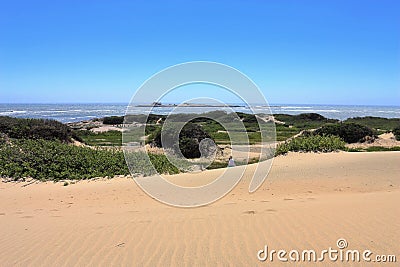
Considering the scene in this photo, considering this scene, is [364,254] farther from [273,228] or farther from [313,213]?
[313,213]

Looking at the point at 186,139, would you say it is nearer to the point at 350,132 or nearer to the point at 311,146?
the point at 311,146

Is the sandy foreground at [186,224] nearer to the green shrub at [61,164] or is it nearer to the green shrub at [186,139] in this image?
the green shrub at [61,164]

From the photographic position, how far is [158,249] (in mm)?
4918

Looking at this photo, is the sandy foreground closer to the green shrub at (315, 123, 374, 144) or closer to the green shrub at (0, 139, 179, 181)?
the green shrub at (0, 139, 179, 181)

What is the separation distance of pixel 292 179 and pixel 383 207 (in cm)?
473

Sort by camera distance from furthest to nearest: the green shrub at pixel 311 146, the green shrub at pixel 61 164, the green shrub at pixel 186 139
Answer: the green shrub at pixel 186 139 < the green shrub at pixel 311 146 < the green shrub at pixel 61 164

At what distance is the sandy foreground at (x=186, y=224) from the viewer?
4711mm

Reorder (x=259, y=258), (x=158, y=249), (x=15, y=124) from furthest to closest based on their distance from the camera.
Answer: (x=15, y=124)
(x=158, y=249)
(x=259, y=258)

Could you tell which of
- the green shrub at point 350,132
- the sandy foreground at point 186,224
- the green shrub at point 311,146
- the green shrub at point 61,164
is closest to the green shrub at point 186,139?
the green shrub at point 311,146

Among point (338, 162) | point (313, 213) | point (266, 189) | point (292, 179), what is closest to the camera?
point (313, 213)

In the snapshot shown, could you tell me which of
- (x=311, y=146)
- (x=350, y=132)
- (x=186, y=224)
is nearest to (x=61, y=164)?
(x=186, y=224)

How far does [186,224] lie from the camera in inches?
246

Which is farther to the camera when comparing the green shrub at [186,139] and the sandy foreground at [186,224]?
the green shrub at [186,139]

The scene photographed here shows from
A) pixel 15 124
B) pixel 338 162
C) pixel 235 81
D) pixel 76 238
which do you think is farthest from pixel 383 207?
pixel 15 124
